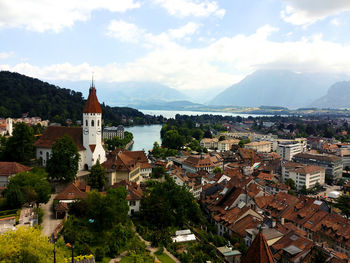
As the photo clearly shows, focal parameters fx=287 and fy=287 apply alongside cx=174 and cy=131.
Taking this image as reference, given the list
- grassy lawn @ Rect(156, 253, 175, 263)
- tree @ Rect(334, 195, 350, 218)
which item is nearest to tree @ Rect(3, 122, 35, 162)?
grassy lawn @ Rect(156, 253, 175, 263)

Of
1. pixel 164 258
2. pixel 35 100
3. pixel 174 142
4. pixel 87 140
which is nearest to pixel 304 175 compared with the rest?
pixel 87 140

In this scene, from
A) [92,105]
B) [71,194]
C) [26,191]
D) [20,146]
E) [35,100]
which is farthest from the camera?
[35,100]

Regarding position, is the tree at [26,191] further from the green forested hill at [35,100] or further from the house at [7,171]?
the green forested hill at [35,100]

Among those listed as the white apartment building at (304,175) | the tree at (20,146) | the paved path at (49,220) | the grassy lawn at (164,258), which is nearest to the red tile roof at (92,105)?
the tree at (20,146)

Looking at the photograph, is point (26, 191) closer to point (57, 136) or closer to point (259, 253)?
point (57, 136)

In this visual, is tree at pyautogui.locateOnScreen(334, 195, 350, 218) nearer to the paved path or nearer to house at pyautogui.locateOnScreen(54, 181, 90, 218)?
house at pyautogui.locateOnScreen(54, 181, 90, 218)

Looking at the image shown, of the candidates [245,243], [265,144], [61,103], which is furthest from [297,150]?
[61,103]

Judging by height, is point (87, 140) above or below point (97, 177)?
above
